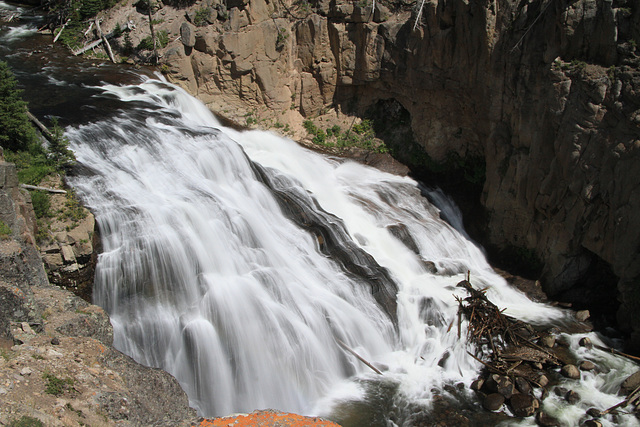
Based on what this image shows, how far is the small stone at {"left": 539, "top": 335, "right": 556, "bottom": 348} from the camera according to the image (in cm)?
1162

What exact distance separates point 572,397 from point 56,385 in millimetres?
9309

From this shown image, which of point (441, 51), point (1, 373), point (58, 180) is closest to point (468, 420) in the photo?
point (1, 373)

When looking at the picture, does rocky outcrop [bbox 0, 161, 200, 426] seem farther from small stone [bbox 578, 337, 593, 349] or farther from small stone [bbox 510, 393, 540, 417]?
small stone [bbox 578, 337, 593, 349]

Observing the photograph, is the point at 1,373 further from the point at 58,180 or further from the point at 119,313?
the point at 58,180

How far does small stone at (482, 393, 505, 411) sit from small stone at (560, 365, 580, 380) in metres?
1.77

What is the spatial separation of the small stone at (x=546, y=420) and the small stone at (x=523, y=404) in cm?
16

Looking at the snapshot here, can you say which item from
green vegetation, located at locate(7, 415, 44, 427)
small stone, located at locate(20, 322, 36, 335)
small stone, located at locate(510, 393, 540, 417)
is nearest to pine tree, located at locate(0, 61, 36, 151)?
small stone, located at locate(20, 322, 36, 335)

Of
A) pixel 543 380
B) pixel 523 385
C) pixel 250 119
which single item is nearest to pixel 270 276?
pixel 523 385

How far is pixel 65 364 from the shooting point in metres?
6.12

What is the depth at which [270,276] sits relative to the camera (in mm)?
11547

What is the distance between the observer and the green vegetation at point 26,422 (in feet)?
14.8

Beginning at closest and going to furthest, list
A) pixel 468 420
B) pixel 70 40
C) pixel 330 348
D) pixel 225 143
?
pixel 468 420 → pixel 330 348 → pixel 225 143 → pixel 70 40

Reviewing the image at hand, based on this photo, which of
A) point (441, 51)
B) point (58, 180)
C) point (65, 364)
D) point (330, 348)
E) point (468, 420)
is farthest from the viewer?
point (441, 51)

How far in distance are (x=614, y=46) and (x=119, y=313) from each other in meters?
12.3
